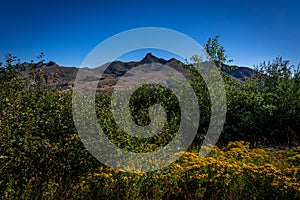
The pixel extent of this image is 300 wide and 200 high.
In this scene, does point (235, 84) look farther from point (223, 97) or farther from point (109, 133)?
point (109, 133)

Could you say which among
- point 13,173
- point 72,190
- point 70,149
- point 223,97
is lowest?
point 72,190

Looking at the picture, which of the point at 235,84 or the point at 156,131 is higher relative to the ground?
the point at 235,84

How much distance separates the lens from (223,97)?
909 cm

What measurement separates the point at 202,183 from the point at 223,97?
209 inches

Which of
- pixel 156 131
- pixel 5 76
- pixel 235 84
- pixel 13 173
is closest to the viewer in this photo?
pixel 13 173

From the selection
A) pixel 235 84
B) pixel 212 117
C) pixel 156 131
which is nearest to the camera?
pixel 156 131

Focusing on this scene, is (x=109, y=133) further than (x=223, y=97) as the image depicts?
No

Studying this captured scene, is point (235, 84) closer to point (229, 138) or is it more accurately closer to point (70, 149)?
point (229, 138)

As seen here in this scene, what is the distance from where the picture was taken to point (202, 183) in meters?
4.34

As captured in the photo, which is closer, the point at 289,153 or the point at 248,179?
the point at 248,179

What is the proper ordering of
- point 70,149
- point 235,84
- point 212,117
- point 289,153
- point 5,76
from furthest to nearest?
point 235,84, point 212,117, point 289,153, point 5,76, point 70,149

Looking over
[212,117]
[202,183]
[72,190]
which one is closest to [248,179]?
[202,183]

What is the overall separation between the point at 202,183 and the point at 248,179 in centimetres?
78

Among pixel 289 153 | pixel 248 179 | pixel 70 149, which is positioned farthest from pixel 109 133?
pixel 289 153
